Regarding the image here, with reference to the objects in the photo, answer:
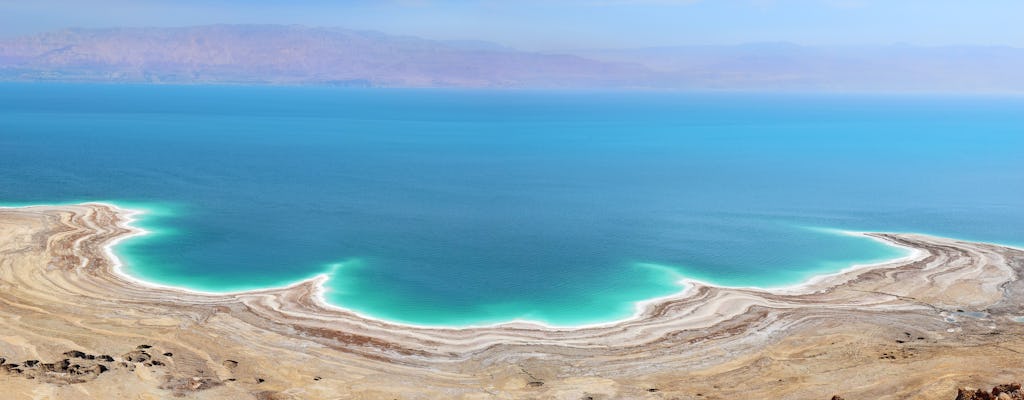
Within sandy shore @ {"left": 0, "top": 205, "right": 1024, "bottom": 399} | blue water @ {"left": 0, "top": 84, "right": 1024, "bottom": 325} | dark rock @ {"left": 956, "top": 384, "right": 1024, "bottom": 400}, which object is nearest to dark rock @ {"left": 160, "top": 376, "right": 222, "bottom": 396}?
sandy shore @ {"left": 0, "top": 205, "right": 1024, "bottom": 399}

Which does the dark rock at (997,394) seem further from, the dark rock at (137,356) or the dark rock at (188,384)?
the dark rock at (137,356)

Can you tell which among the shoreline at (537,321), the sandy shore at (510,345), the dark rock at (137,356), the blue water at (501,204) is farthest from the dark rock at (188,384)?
the blue water at (501,204)

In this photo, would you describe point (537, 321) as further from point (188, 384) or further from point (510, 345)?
point (188, 384)

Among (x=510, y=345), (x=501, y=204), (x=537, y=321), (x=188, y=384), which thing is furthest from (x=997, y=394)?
(x=501, y=204)

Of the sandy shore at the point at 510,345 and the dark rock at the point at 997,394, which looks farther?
the sandy shore at the point at 510,345

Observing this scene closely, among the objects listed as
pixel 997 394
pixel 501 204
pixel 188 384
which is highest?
pixel 501 204

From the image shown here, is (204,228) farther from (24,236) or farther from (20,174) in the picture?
(20,174)
